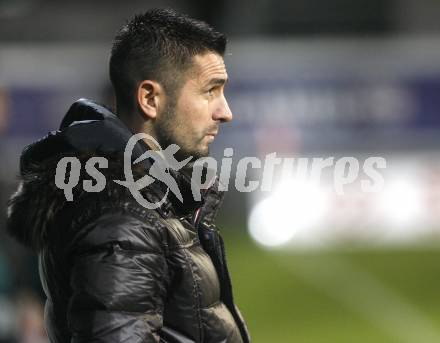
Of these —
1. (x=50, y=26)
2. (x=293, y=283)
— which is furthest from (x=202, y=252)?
(x=50, y=26)

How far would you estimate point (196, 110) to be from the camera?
2.58 m

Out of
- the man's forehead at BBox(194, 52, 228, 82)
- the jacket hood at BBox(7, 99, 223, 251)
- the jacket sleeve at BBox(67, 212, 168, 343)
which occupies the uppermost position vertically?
the man's forehead at BBox(194, 52, 228, 82)

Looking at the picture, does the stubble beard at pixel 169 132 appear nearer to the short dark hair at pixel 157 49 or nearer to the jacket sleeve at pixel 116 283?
the short dark hair at pixel 157 49

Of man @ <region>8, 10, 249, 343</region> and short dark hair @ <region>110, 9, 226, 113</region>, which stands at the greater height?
short dark hair @ <region>110, 9, 226, 113</region>

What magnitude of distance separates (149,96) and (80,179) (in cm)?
29

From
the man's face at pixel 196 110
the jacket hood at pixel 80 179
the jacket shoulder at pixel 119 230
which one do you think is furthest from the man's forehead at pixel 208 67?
the jacket shoulder at pixel 119 230

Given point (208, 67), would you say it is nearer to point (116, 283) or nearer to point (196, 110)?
point (196, 110)

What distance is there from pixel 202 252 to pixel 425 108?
32.7 feet

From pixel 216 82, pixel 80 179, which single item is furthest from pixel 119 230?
pixel 216 82

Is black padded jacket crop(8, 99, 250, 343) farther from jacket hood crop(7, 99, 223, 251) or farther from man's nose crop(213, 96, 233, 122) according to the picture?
man's nose crop(213, 96, 233, 122)

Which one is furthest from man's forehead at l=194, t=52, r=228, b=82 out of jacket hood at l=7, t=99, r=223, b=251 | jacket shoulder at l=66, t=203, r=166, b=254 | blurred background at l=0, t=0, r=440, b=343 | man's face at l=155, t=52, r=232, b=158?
blurred background at l=0, t=0, r=440, b=343

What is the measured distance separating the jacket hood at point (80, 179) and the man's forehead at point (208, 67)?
0.72 feet

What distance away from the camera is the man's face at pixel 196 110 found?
101 inches

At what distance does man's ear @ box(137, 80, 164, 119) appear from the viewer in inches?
101
